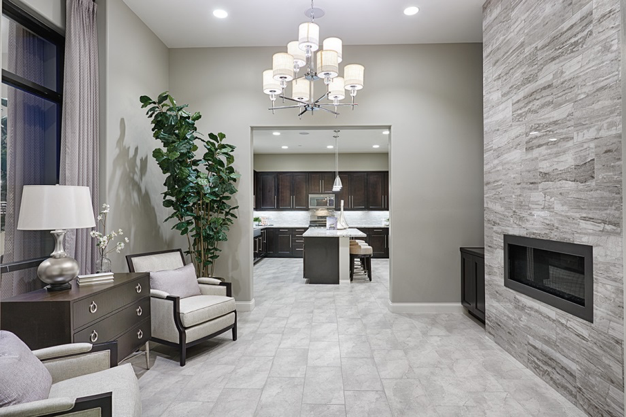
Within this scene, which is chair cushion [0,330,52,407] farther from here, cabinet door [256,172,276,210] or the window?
cabinet door [256,172,276,210]

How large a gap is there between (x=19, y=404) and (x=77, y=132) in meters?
2.19

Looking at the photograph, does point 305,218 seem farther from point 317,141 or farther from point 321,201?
point 317,141

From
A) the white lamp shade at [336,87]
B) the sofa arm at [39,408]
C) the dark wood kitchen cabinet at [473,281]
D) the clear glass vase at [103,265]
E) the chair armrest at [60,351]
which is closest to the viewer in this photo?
the sofa arm at [39,408]

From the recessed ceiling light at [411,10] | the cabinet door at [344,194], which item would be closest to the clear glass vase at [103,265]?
the recessed ceiling light at [411,10]

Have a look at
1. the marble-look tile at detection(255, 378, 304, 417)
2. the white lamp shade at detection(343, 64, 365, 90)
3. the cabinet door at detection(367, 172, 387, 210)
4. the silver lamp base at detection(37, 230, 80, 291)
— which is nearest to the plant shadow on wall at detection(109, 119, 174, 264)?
the silver lamp base at detection(37, 230, 80, 291)

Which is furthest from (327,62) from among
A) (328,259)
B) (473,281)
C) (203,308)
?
(328,259)

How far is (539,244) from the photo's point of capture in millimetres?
2719

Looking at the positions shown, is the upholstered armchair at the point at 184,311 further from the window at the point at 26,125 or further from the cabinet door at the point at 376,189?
the cabinet door at the point at 376,189

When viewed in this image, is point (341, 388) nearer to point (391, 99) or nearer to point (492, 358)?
point (492, 358)

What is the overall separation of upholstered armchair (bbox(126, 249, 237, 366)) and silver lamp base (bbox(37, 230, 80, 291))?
800 millimetres

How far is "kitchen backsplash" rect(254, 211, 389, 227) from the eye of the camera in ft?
33.3

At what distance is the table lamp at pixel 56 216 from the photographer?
211 cm

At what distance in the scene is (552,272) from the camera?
105 inches

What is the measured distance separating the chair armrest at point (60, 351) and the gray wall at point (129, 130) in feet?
5.27
